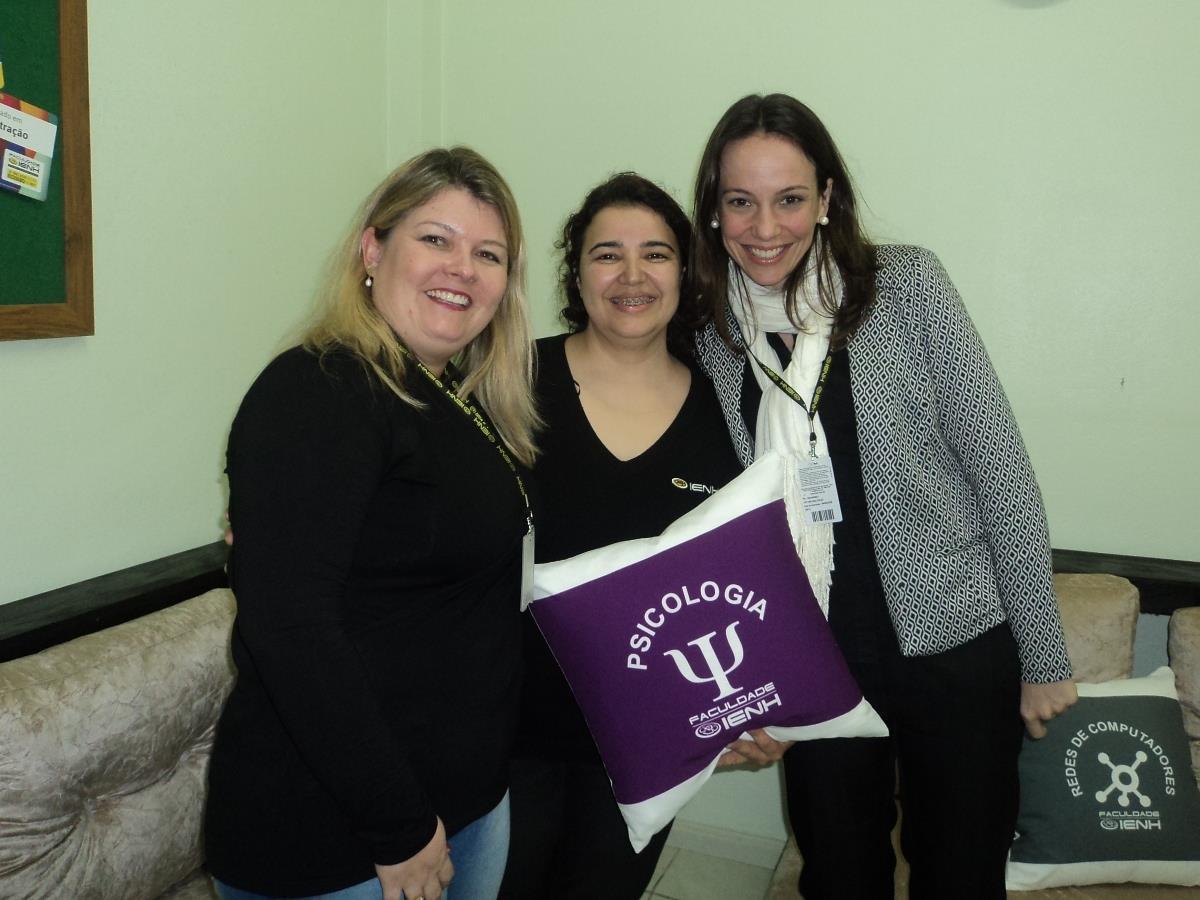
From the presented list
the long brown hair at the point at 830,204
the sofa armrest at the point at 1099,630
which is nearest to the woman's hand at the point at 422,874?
the long brown hair at the point at 830,204

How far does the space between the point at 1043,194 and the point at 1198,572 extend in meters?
0.96

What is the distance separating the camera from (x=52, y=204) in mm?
1612

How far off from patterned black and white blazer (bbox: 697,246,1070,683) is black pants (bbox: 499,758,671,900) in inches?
23.3

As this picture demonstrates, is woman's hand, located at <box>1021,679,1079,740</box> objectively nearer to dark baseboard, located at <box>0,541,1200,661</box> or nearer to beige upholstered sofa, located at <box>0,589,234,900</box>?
dark baseboard, located at <box>0,541,1200,661</box>

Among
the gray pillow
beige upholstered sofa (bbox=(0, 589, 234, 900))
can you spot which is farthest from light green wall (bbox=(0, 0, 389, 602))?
the gray pillow

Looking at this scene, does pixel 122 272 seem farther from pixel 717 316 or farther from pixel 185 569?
pixel 717 316

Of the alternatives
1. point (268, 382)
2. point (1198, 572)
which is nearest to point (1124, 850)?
point (1198, 572)

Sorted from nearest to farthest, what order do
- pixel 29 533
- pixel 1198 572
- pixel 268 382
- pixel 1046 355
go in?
pixel 268 382 → pixel 29 533 → pixel 1198 572 → pixel 1046 355

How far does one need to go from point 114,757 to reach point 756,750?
1.06 m

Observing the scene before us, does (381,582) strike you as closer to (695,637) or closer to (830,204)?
(695,637)

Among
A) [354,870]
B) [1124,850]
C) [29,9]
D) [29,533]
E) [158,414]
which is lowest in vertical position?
[1124,850]

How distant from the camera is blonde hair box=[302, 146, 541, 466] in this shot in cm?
114

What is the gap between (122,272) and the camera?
1.80 m

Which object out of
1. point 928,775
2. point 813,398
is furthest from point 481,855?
point 813,398
